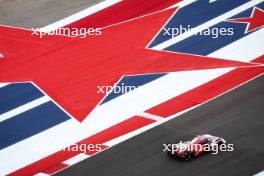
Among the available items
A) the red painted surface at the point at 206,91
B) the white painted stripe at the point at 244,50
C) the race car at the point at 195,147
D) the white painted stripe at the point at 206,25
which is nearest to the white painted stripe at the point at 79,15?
the white painted stripe at the point at 206,25

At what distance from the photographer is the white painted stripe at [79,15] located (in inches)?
1718

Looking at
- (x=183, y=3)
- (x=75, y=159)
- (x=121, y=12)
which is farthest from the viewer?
(x=183, y=3)

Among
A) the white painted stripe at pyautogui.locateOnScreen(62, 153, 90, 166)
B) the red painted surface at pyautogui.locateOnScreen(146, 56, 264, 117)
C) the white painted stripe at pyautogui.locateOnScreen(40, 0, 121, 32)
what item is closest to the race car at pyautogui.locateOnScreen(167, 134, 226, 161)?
the red painted surface at pyautogui.locateOnScreen(146, 56, 264, 117)

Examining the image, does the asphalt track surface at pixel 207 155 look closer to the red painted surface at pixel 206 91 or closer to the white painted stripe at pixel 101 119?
the red painted surface at pixel 206 91

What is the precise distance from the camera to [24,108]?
3622 centimetres

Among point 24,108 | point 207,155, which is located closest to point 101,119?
point 24,108

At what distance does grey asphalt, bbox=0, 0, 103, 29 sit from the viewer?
44406mm

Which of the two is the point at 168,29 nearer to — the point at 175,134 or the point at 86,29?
the point at 86,29

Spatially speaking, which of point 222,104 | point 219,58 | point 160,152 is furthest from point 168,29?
point 160,152

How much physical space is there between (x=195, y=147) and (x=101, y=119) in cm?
634

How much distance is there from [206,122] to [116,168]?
223 inches

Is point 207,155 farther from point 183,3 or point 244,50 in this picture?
point 183,3

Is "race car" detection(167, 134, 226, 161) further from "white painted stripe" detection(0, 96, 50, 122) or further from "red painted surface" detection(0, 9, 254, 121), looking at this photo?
"white painted stripe" detection(0, 96, 50, 122)

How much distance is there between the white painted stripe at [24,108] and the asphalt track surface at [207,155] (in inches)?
246
